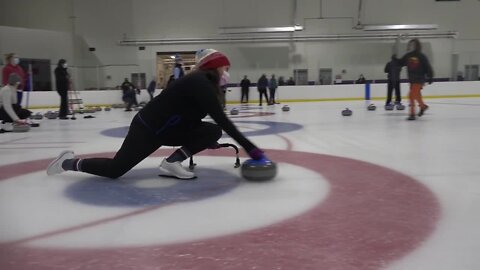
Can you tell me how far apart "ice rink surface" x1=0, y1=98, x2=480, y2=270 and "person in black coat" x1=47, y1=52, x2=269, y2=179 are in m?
0.13

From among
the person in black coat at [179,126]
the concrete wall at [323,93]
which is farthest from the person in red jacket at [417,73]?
the concrete wall at [323,93]

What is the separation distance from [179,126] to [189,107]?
17cm

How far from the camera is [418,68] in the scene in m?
6.84

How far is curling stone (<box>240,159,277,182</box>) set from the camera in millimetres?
2648

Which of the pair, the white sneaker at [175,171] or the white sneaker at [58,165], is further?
the white sneaker at [58,165]

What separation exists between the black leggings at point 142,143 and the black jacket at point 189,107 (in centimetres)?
5

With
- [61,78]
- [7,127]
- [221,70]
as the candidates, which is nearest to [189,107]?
[221,70]

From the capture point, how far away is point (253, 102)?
18703 millimetres

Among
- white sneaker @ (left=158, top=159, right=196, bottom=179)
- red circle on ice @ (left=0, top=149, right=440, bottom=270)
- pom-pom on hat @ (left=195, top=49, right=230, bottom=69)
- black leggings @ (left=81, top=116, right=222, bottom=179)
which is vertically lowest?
red circle on ice @ (left=0, top=149, right=440, bottom=270)

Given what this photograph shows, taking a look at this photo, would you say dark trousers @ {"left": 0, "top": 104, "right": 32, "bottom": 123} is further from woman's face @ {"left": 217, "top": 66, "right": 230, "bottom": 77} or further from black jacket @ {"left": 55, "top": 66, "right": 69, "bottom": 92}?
woman's face @ {"left": 217, "top": 66, "right": 230, "bottom": 77}

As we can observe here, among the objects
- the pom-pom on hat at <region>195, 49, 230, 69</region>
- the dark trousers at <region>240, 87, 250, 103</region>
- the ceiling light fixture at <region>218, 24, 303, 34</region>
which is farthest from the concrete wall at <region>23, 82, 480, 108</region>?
the pom-pom on hat at <region>195, 49, 230, 69</region>

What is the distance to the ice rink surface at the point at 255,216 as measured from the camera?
1515 mm

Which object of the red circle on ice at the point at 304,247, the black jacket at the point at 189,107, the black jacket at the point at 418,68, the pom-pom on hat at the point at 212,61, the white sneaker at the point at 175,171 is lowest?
the red circle on ice at the point at 304,247

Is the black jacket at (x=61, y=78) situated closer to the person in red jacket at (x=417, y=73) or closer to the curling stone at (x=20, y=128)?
the curling stone at (x=20, y=128)
